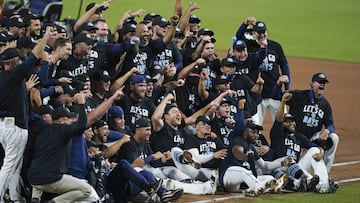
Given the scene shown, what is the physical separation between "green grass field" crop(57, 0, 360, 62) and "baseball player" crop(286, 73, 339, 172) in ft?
38.5

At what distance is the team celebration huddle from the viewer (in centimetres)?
998

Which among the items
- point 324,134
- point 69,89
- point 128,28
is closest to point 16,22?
point 128,28

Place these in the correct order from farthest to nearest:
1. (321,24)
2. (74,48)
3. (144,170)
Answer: (321,24) → (74,48) → (144,170)

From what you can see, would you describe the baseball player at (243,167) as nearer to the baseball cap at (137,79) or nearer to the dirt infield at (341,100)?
the dirt infield at (341,100)

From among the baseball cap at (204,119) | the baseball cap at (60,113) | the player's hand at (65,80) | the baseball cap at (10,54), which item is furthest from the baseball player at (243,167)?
the baseball cap at (10,54)

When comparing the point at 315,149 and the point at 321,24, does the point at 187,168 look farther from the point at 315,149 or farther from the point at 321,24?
the point at 321,24

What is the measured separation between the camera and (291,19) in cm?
3030

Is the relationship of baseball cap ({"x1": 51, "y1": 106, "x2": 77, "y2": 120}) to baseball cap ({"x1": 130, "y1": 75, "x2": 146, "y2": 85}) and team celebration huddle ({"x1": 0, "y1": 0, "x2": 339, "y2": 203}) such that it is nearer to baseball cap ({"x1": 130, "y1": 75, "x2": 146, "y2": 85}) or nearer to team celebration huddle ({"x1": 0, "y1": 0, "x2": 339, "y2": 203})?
team celebration huddle ({"x1": 0, "y1": 0, "x2": 339, "y2": 203})

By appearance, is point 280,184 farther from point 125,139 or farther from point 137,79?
point 125,139

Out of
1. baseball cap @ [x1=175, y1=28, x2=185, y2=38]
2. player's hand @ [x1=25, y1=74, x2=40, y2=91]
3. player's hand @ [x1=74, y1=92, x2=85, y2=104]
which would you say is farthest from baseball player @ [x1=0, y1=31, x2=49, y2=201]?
baseball cap @ [x1=175, y1=28, x2=185, y2=38]

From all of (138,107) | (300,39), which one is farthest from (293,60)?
(138,107)

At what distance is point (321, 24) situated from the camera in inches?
1177

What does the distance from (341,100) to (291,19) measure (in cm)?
1052

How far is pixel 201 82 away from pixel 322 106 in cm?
162
